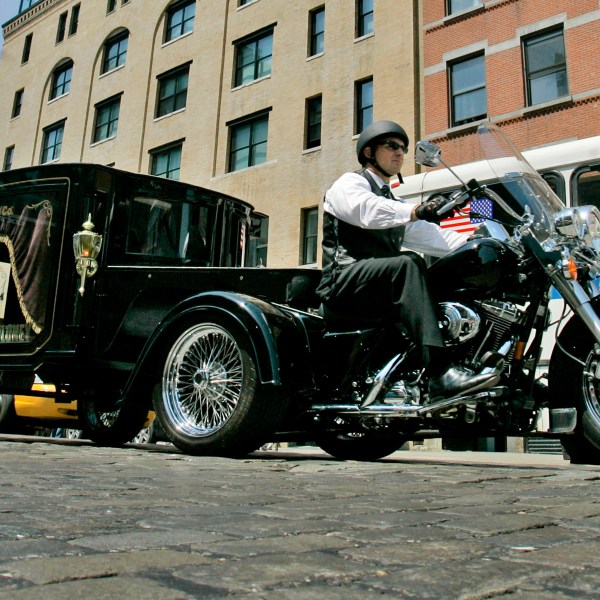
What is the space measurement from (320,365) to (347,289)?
64 centimetres

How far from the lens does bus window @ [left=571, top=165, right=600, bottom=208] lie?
822cm

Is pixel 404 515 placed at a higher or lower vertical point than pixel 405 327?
lower

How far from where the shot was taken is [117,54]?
2945cm

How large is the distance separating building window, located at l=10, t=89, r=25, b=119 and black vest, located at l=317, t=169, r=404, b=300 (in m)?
32.8

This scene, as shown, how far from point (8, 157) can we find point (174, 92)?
11.6m

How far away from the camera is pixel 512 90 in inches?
687

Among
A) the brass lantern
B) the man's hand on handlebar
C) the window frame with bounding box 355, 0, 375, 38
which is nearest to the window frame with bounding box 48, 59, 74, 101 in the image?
the window frame with bounding box 355, 0, 375, 38

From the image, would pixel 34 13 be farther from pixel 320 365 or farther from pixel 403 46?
pixel 320 365

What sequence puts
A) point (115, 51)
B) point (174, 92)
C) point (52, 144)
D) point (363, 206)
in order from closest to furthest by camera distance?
point (363, 206)
point (174, 92)
point (115, 51)
point (52, 144)

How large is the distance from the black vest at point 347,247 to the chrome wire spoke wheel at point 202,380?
79 cm

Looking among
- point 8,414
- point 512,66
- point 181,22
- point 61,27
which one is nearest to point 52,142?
point 61,27

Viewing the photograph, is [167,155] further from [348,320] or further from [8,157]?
[348,320]

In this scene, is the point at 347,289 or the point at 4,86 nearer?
the point at 347,289

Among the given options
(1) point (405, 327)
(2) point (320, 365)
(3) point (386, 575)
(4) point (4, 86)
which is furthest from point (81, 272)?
(4) point (4, 86)
